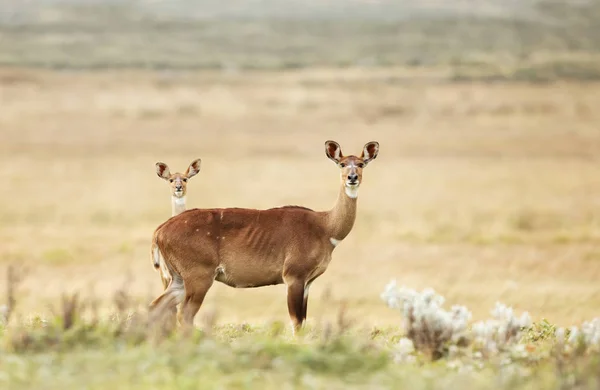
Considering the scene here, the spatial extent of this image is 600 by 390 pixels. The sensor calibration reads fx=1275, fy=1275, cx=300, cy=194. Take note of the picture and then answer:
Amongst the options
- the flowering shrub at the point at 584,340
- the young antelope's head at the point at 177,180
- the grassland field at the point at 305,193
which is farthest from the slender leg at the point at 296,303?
the flowering shrub at the point at 584,340

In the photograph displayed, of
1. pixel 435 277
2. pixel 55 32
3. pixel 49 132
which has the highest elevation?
pixel 55 32

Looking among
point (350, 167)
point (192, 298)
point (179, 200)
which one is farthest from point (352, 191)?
point (179, 200)

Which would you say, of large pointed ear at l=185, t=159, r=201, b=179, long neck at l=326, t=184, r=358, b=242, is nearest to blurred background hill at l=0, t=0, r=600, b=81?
large pointed ear at l=185, t=159, r=201, b=179

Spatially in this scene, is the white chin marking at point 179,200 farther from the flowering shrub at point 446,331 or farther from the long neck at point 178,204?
the flowering shrub at point 446,331

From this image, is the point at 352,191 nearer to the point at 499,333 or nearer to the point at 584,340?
the point at 499,333

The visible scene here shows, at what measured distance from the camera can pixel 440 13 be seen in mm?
155000

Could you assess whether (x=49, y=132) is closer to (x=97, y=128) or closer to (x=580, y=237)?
(x=97, y=128)

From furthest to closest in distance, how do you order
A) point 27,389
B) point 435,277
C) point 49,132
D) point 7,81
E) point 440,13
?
1. point 440,13
2. point 7,81
3. point 49,132
4. point 435,277
5. point 27,389

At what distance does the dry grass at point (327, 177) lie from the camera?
28.0 m

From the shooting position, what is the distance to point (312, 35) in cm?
13025

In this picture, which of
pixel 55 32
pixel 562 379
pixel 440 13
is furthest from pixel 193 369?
pixel 440 13

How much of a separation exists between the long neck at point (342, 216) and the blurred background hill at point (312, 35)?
75305 mm

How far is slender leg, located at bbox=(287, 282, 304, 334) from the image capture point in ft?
42.9

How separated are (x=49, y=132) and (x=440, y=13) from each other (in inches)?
3936
